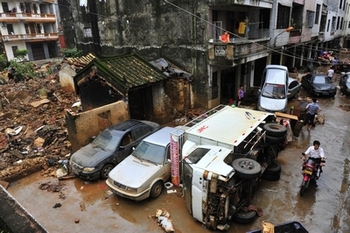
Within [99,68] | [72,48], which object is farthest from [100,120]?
[72,48]

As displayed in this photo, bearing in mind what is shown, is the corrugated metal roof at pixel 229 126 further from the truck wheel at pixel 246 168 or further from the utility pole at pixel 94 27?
the utility pole at pixel 94 27

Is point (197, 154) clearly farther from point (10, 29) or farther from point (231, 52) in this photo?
point (10, 29)

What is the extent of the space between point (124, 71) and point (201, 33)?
16.5 feet

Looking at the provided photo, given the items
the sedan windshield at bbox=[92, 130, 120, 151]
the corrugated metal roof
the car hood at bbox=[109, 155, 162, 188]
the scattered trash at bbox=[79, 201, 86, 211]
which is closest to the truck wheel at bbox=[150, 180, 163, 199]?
the car hood at bbox=[109, 155, 162, 188]

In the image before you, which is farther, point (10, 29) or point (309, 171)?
point (10, 29)

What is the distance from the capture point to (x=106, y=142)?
979 centimetres

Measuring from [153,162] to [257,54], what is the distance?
11.1 metres

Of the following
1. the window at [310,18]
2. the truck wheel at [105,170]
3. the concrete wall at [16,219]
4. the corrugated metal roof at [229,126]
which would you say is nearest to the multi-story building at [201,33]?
the window at [310,18]

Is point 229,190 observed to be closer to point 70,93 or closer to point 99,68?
point 99,68

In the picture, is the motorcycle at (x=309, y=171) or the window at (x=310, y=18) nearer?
the motorcycle at (x=309, y=171)

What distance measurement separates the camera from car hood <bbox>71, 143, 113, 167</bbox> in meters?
8.94

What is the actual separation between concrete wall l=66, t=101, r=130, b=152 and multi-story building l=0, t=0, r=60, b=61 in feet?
104

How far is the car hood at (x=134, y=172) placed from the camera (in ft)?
25.1

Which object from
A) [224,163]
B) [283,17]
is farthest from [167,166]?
[283,17]
